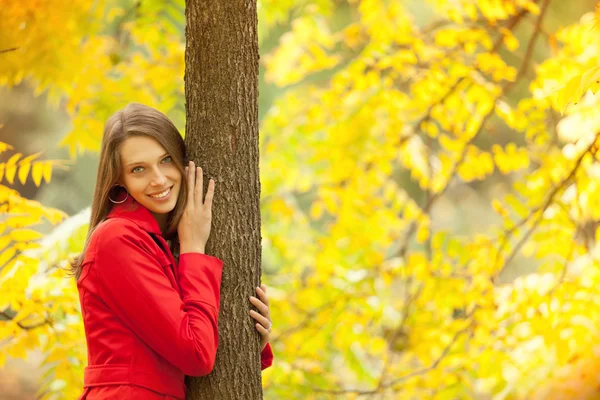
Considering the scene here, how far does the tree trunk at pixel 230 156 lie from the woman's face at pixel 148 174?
13cm

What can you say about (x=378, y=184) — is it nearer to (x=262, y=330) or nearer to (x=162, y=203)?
(x=262, y=330)

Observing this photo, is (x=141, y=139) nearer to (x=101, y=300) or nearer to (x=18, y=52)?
(x=101, y=300)

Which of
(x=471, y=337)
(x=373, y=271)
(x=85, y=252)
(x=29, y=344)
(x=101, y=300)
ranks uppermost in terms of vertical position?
(x=373, y=271)

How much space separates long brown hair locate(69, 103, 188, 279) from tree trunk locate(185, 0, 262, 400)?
0.09m

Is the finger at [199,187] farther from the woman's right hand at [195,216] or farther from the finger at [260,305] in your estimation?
the finger at [260,305]

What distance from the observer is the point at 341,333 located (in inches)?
198

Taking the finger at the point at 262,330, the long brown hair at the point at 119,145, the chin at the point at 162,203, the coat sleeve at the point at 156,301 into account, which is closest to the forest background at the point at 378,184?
the long brown hair at the point at 119,145

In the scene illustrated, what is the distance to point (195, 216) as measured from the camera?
2.02 m

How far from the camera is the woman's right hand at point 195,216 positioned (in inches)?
78.6

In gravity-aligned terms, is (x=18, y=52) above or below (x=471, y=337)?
above

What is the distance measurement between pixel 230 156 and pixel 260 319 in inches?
20.2

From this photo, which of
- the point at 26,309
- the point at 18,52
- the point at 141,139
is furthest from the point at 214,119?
the point at 18,52

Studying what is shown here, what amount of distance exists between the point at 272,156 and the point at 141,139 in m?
4.23

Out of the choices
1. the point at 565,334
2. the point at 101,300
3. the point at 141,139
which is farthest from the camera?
the point at 565,334
